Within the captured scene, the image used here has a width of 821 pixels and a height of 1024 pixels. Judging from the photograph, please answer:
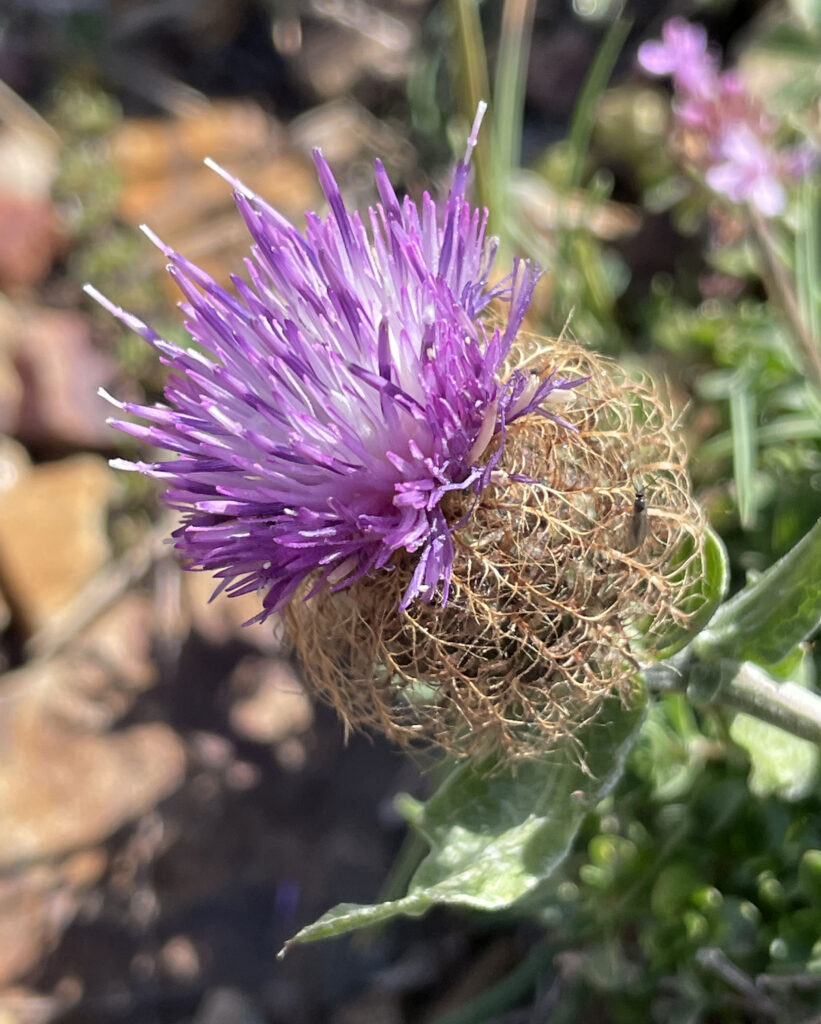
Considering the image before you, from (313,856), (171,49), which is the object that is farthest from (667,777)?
(171,49)

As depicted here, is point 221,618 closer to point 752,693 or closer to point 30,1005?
point 30,1005

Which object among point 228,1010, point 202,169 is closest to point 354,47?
point 202,169

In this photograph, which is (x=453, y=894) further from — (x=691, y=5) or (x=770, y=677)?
(x=691, y=5)

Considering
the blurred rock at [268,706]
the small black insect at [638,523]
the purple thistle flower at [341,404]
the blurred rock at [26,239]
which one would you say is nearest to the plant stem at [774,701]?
the small black insect at [638,523]

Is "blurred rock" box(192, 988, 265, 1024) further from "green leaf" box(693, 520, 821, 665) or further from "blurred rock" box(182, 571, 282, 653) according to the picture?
"green leaf" box(693, 520, 821, 665)

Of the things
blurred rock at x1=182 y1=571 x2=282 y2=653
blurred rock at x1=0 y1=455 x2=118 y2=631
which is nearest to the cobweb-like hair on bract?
blurred rock at x1=182 y1=571 x2=282 y2=653

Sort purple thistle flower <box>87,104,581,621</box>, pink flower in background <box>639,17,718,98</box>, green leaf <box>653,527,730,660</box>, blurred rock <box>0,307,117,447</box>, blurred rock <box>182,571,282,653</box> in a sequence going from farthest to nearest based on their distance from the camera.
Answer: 1. blurred rock <box>0,307,117,447</box>
2. blurred rock <box>182,571,282,653</box>
3. pink flower in background <box>639,17,718,98</box>
4. green leaf <box>653,527,730,660</box>
5. purple thistle flower <box>87,104,581,621</box>

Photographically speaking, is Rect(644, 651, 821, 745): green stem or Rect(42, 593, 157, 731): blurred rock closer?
Rect(644, 651, 821, 745): green stem

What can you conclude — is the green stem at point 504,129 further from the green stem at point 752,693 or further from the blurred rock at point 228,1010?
the blurred rock at point 228,1010
